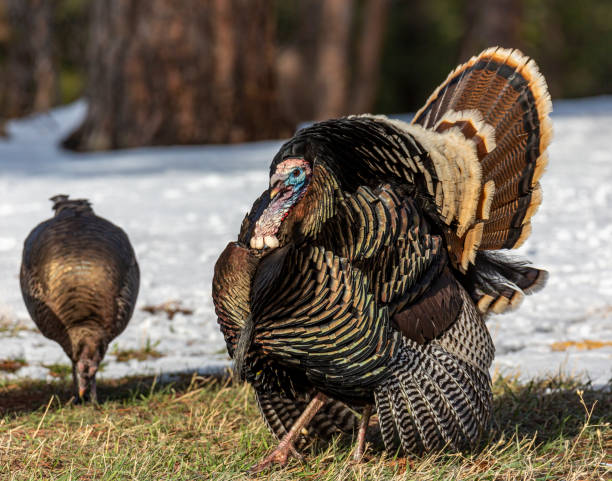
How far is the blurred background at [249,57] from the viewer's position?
10672mm

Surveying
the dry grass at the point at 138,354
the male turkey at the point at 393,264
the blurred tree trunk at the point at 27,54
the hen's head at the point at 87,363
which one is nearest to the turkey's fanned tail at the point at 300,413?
the male turkey at the point at 393,264

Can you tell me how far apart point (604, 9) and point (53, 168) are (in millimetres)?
22691

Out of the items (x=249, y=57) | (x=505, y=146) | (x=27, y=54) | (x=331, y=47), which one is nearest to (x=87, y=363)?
(x=505, y=146)

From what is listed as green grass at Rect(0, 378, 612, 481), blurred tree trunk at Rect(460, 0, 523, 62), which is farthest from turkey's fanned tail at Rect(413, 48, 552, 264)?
blurred tree trunk at Rect(460, 0, 523, 62)

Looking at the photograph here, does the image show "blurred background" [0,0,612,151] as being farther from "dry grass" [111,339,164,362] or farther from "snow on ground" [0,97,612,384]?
"dry grass" [111,339,164,362]

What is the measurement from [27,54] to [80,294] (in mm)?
16050

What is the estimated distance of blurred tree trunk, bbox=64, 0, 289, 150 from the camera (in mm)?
10609

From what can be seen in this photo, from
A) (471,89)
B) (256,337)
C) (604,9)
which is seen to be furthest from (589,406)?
(604,9)

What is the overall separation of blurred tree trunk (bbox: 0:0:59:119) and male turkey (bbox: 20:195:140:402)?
14.2 meters

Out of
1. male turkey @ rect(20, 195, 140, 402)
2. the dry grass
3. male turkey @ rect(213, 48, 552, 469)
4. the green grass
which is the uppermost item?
male turkey @ rect(213, 48, 552, 469)

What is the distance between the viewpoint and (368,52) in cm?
2122

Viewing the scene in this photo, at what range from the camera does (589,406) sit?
159 inches

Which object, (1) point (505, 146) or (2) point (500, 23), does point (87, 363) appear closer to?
(1) point (505, 146)

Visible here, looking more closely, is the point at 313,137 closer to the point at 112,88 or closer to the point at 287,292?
the point at 287,292
